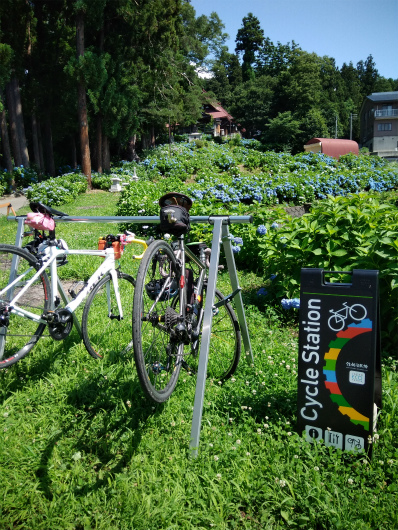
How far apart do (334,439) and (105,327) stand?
2367 mm

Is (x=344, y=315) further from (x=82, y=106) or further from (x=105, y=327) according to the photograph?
(x=82, y=106)

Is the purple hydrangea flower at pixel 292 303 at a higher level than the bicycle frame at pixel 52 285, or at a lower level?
lower

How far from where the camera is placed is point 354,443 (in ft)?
7.41

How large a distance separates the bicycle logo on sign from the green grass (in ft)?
2.31

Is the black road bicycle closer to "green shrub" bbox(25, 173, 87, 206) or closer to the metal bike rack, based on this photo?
the metal bike rack

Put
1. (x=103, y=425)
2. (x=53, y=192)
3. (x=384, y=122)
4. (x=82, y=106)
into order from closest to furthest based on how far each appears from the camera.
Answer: (x=103, y=425)
(x=53, y=192)
(x=82, y=106)
(x=384, y=122)

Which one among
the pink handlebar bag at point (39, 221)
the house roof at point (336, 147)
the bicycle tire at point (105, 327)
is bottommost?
the bicycle tire at point (105, 327)

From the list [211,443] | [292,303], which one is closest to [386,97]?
[292,303]

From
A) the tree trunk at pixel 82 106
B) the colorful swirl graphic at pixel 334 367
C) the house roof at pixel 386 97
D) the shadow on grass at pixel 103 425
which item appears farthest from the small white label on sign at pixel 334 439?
the house roof at pixel 386 97

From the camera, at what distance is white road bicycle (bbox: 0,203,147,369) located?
2.83 m

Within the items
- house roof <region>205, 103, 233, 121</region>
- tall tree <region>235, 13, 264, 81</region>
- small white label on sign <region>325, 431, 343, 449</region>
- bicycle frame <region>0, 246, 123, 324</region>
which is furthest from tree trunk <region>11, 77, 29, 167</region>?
tall tree <region>235, 13, 264, 81</region>

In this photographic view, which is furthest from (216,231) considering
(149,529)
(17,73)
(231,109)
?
(231,109)

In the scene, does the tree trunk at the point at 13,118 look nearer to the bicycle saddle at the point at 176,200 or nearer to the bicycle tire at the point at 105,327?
the bicycle tire at the point at 105,327

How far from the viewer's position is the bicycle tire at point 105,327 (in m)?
3.35
